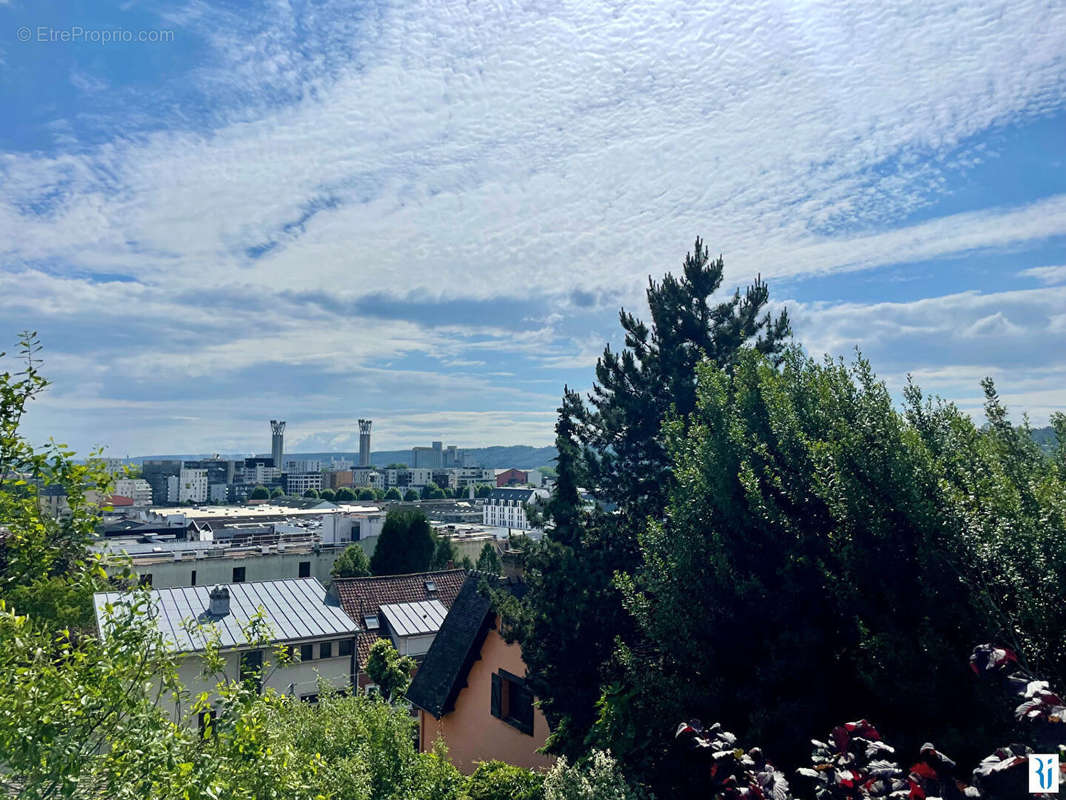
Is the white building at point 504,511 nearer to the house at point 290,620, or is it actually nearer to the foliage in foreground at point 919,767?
the house at point 290,620

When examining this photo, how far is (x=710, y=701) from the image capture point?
9.91 metres

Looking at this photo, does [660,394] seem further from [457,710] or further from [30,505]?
[30,505]

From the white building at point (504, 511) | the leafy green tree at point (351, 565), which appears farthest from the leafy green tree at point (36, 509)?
the white building at point (504, 511)

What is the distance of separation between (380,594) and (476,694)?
1882 centimetres

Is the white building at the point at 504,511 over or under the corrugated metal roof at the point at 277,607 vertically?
under

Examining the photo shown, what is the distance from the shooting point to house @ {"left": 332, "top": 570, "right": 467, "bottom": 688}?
34.6 m

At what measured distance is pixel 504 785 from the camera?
13898 mm

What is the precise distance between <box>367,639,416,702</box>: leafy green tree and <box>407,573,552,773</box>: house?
7518mm

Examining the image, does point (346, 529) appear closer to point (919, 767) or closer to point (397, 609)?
point (397, 609)

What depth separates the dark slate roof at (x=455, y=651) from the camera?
68.5ft

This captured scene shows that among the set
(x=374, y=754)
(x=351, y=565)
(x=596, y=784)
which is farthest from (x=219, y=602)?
(x=596, y=784)

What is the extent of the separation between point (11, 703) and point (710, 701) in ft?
26.2

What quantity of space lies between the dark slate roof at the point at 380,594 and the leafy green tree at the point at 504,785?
19.6 metres

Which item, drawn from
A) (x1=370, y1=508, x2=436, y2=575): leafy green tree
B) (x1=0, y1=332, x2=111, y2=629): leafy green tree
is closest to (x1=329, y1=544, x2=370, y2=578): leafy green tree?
(x1=370, y1=508, x2=436, y2=575): leafy green tree
